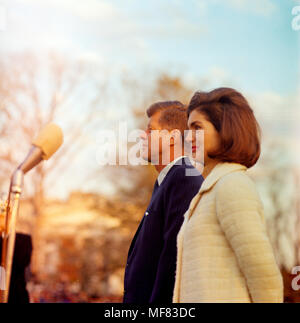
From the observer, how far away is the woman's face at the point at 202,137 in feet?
6.09

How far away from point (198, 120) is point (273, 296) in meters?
0.67

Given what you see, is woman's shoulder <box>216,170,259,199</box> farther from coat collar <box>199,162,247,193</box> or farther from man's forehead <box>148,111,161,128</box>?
man's forehead <box>148,111,161,128</box>

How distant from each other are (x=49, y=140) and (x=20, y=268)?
7.35ft

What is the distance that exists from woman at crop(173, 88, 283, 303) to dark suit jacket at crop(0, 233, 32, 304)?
2418 mm

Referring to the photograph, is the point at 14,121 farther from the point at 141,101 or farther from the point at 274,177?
the point at 274,177

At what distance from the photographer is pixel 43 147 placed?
6.60 feet

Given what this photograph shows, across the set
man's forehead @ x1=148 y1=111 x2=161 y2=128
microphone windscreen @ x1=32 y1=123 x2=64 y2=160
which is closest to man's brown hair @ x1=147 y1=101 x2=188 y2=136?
man's forehead @ x1=148 y1=111 x2=161 y2=128

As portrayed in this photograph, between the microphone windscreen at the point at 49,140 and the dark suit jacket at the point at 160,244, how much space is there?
0.53 metres

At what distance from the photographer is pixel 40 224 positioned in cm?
1359

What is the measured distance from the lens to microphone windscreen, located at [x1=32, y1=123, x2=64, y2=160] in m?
2.01

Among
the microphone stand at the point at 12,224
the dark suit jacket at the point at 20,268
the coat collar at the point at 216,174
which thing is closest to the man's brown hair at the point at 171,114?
the coat collar at the point at 216,174

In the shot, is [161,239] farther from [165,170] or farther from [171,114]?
[171,114]

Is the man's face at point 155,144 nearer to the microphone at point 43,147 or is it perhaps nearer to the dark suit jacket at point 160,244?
the dark suit jacket at point 160,244
